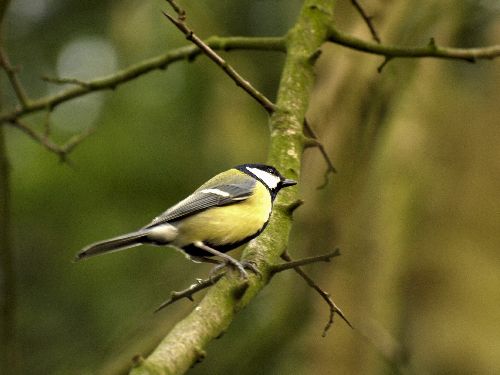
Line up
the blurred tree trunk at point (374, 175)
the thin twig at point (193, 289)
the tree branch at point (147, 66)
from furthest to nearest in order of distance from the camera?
the blurred tree trunk at point (374, 175) < the tree branch at point (147, 66) < the thin twig at point (193, 289)

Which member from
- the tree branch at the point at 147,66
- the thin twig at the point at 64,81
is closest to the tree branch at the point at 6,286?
the thin twig at the point at 64,81

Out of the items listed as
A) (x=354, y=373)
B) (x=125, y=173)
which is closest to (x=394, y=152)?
(x=354, y=373)

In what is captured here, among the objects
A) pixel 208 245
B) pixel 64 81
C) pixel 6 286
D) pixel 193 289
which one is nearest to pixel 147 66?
pixel 64 81

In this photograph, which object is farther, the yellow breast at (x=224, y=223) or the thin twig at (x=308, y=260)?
the yellow breast at (x=224, y=223)

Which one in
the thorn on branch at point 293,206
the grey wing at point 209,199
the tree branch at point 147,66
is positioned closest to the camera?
the thorn on branch at point 293,206

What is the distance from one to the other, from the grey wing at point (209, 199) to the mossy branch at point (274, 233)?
296 mm

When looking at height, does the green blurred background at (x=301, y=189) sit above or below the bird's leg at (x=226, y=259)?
below

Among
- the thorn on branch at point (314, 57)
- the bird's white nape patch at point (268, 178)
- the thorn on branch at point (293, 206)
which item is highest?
the thorn on branch at point (314, 57)

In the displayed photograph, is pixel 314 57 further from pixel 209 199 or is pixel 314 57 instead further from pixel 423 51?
pixel 209 199

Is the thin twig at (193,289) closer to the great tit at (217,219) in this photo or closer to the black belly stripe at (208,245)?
the great tit at (217,219)

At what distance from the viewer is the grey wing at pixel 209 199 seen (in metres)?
3.17

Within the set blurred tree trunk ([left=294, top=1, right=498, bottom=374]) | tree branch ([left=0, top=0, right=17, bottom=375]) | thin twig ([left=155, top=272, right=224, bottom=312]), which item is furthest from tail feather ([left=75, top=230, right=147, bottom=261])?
blurred tree trunk ([left=294, top=1, right=498, bottom=374])

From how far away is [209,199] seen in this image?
3283 mm

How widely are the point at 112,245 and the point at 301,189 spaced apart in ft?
5.34
